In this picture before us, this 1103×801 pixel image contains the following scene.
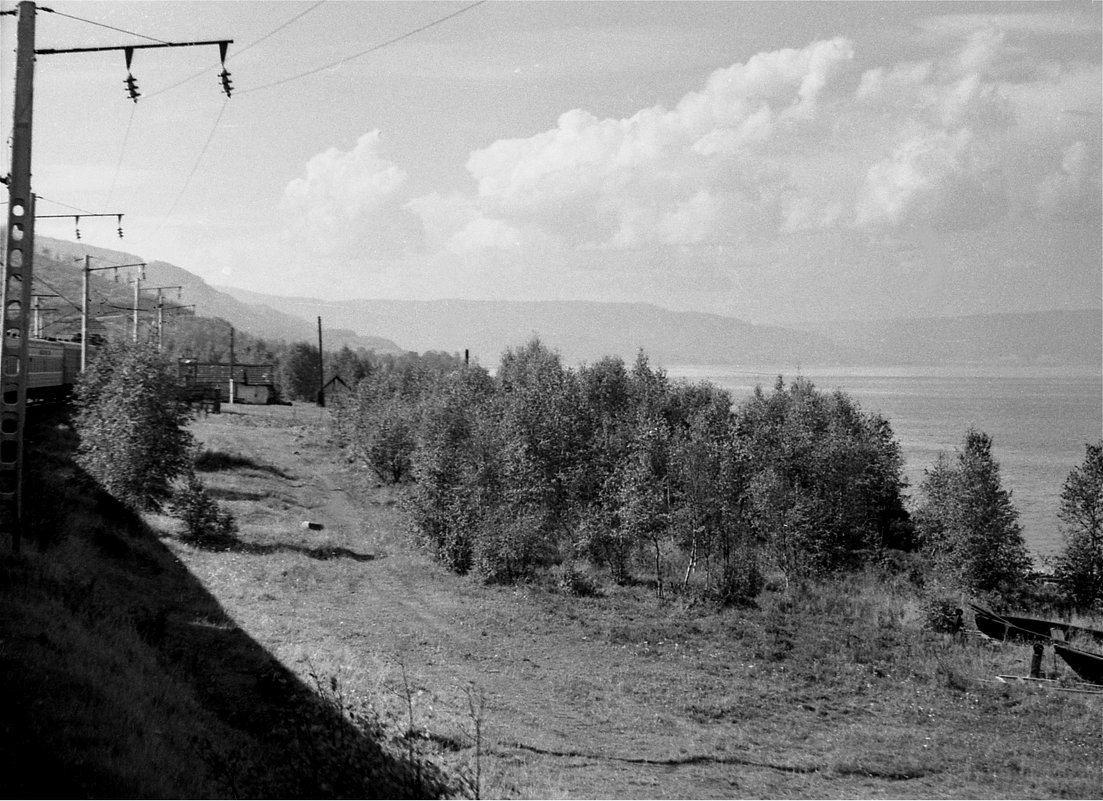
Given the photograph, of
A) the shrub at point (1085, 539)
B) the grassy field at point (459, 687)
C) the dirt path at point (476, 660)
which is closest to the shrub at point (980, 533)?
the shrub at point (1085, 539)

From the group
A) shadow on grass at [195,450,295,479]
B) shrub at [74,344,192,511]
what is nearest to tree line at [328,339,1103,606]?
shrub at [74,344,192,511]

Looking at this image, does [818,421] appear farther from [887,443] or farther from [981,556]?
[981,556]

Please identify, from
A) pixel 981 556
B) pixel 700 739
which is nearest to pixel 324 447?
pixel 981 556

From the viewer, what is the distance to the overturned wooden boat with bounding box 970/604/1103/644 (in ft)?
126

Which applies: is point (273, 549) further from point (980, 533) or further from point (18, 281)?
point (980, 533)

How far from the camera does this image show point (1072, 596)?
47062mm

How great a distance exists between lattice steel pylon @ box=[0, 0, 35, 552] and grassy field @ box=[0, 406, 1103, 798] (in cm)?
209

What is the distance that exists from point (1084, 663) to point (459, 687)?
82.7 ft

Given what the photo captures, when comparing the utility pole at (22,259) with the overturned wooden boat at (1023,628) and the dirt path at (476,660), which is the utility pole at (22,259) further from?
the overturned wooden boat at (1023,628)

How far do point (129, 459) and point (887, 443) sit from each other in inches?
2090

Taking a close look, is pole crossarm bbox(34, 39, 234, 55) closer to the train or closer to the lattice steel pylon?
the lattice steel pylon

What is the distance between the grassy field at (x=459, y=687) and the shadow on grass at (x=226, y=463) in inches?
711

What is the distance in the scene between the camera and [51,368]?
189 ft

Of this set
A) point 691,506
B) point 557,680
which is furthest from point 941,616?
point 557,680
